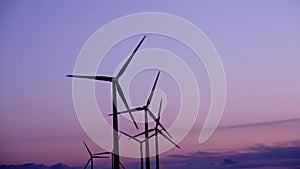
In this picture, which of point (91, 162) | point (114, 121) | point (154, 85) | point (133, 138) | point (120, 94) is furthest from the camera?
point (91, 162)

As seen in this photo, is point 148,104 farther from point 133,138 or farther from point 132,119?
point 132,119

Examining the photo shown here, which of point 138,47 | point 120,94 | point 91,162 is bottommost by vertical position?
point 91,162

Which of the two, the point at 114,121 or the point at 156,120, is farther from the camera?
the point at 156,120

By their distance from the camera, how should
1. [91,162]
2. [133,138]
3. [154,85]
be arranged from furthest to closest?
1. [91,162]
2. [133,138]
3. [154,85]

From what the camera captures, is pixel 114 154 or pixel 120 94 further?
pixel 120 94

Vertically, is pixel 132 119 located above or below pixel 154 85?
below

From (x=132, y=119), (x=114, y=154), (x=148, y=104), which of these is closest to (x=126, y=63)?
(x=132, y=119)

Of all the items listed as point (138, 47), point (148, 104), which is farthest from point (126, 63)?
point (148, 104)

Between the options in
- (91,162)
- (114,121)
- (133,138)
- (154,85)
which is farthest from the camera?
(91,162)

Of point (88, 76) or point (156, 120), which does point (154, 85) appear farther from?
point (88, 76)

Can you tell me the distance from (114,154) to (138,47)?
10371 mm

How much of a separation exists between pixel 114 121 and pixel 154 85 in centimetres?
1624

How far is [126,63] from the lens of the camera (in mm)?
Result: 50406

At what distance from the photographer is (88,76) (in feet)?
161
